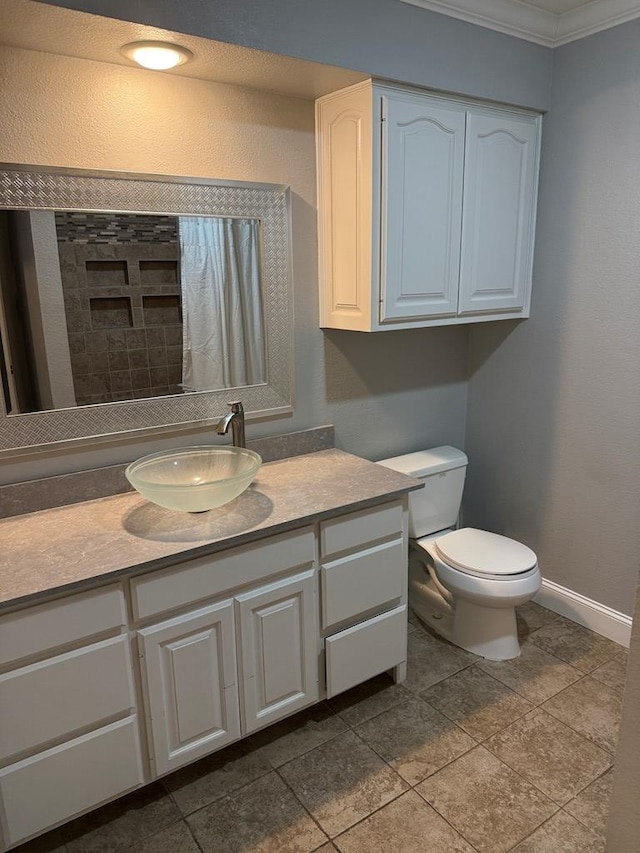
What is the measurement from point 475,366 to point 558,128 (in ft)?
3.47

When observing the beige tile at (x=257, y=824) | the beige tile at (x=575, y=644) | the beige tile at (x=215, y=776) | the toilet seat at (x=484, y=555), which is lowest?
the beige tile at (x=257, y=824)

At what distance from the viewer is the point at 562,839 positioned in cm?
166

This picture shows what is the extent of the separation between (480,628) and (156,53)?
7.44 ft

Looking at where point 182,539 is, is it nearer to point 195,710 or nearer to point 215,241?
point 195,710

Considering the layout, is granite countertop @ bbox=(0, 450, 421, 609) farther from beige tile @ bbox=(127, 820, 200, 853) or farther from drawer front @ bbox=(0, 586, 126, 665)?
beige tile @ bbox=(127, 820, 200, 853)

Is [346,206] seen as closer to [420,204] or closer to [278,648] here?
[420,204]

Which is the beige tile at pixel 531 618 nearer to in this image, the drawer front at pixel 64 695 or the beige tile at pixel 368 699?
the beige tile at pixel 368 699

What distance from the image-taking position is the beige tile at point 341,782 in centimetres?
176

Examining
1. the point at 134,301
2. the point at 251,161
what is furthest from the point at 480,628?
the point at 251,161

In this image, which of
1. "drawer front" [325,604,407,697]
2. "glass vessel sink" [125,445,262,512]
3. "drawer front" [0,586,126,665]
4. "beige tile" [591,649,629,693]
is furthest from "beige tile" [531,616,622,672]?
"drawer front" [0,586,126,665]

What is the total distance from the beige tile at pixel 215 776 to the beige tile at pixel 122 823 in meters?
0.04

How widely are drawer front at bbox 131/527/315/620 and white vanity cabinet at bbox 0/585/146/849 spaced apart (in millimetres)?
78

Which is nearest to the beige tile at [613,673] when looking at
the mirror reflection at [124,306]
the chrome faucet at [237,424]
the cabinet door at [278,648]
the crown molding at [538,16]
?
the cabinet door at [278,648]

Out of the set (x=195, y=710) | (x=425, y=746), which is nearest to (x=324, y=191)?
(x=195, y=710)
